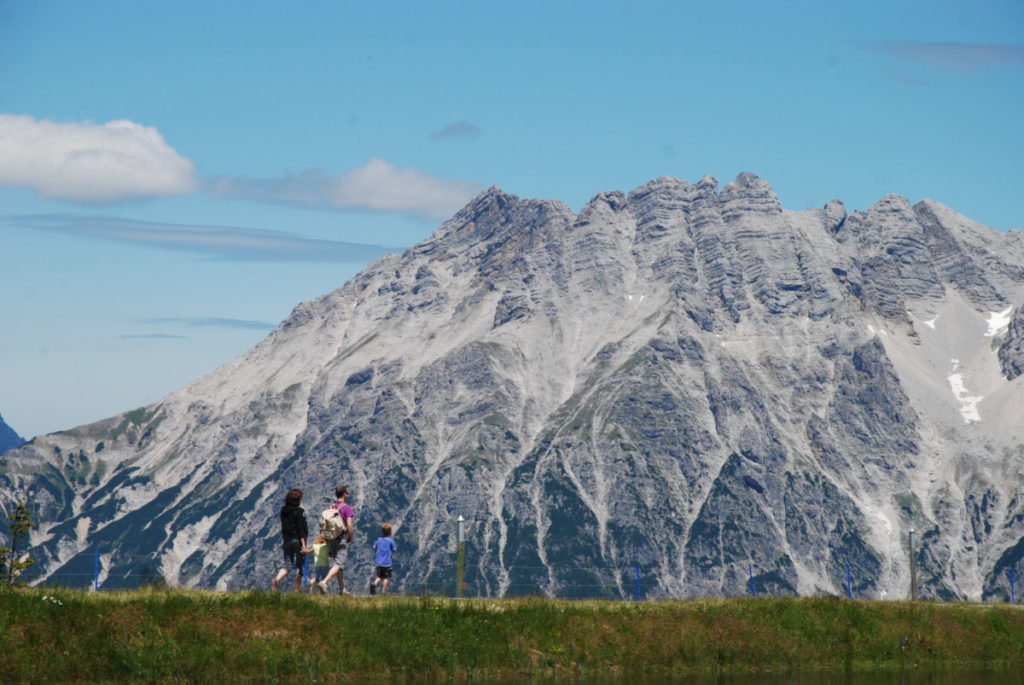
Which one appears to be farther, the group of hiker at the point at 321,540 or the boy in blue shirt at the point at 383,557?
the boy in blue shirt at the point at 383,557

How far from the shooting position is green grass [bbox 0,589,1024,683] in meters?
45.2

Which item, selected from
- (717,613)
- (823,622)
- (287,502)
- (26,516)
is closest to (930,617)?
(823,622)

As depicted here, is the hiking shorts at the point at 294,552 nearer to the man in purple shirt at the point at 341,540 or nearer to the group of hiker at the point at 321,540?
the group of hiker at the point at 321,540

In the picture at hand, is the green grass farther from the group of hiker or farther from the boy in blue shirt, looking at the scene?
the boy in blue shirt

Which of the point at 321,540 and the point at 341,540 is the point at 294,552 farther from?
the point at 341,540

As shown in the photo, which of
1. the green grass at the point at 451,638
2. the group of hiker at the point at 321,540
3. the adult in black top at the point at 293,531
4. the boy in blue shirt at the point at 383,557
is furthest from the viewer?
the boy in blue shirt at the point at 383,557

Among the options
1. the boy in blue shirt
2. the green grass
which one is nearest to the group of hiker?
the boy in blue shirt

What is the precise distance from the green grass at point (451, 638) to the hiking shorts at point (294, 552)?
1.95m

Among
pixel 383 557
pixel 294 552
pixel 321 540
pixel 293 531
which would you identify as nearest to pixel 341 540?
pixel 321 540

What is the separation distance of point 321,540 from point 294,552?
175 centimetres

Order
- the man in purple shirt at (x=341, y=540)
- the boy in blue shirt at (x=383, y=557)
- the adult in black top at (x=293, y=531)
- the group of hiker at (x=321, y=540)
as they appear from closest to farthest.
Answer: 1. the adult in black top at (x=293, y=531)
2. the group of hiker at (x=321, y=540)
3. the man in purple shirt at (x=341, y=540)
4. the boy in blue shirt at (x=383, y=557)

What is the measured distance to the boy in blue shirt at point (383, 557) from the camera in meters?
55.2

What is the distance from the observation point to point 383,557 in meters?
55.5

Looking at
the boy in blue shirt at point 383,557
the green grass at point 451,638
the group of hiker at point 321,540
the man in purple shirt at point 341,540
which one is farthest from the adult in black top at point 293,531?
the boy in blue shirt at point 383,557
